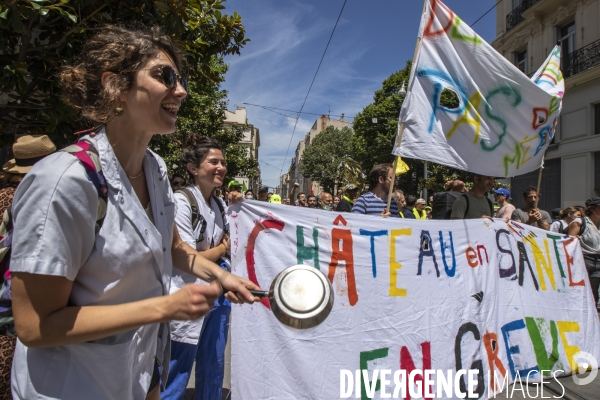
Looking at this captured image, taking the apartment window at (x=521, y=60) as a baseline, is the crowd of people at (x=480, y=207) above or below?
below

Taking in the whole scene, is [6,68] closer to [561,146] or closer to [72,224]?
[72,224]

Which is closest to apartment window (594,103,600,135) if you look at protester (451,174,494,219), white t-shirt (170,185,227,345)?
protester (451,174,494,219)

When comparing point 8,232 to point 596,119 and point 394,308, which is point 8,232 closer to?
point 394,308

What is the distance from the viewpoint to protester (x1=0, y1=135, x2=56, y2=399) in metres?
1.58

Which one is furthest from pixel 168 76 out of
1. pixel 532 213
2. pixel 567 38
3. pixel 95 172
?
pixel 567 38

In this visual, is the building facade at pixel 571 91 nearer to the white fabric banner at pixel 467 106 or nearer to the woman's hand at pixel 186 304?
the white fabric banner at pixel 467 106

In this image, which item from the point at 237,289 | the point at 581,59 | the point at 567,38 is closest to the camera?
the point at 237,289

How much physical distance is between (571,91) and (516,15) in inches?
237

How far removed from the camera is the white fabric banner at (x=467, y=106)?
3953mm

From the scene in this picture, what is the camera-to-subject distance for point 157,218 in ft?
4.65

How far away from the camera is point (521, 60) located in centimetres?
2109

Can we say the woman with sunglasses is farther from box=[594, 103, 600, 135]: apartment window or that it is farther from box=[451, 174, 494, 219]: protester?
box=[594, 103, 600, 135]: apartment window

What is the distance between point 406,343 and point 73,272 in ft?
8.79

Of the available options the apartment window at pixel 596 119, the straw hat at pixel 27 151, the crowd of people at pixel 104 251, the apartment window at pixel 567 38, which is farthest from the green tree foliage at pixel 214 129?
the apartment window at pixel 567 38
